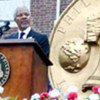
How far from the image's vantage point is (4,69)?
3844 mm

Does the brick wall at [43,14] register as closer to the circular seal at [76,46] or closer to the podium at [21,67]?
the circular seal at [76,46]

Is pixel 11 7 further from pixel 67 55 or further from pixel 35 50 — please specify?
pixel 35 50

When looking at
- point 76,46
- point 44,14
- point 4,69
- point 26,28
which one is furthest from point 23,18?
point 44,14

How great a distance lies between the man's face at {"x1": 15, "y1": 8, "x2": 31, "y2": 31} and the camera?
479 cm

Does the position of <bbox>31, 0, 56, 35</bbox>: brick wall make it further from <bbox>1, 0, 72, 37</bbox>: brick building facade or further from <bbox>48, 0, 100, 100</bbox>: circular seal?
<bbox>48, 0, 100, 100</bbox>: circular seal

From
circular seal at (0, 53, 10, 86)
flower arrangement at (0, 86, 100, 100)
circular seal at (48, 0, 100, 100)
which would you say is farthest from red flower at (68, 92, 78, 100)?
circular seal at (48, 0, 100, 100)

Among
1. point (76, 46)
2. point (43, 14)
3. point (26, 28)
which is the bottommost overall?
point (76, 46)

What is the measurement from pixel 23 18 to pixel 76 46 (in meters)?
3.49

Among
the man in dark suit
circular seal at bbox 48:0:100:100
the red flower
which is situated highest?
the red flower

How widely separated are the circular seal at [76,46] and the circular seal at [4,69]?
14.0 feet

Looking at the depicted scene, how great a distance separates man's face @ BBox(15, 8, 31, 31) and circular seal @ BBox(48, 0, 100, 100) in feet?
10.8

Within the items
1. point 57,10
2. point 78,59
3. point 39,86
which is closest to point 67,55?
point 78,59

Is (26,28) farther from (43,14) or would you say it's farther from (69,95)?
(43,14)

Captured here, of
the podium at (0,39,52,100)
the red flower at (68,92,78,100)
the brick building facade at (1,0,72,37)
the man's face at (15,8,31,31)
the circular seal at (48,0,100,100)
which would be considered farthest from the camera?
the brick building facade at (1,0,72,37)
